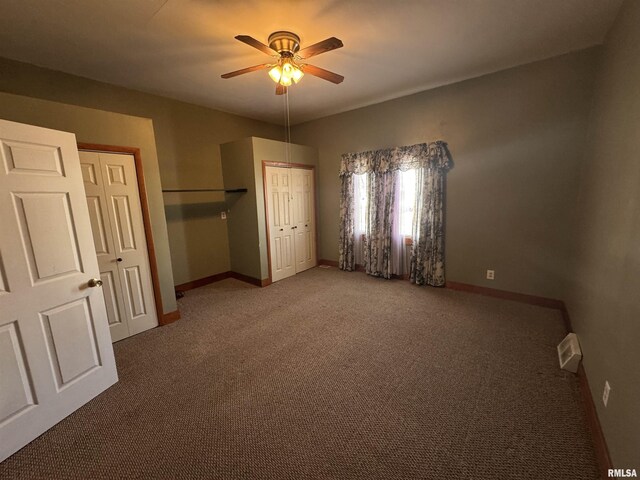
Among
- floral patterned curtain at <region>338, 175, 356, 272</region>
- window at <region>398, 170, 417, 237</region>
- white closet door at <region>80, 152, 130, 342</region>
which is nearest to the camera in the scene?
white closet door at <region>80, 152, 130, 342</region>

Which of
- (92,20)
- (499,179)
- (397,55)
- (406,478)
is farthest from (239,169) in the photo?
(406,478)

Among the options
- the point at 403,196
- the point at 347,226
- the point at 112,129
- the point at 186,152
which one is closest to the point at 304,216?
the point at 347,226

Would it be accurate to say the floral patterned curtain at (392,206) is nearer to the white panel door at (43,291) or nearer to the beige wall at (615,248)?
the beige wall at (615,248)

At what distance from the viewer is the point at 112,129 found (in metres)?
2.54

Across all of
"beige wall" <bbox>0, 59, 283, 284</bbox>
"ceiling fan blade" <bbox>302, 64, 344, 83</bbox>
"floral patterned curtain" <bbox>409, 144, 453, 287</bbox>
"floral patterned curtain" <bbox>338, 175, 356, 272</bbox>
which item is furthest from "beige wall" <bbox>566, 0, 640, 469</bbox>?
"beige wall" <bbox>0, 59, 283, 284</bbox>

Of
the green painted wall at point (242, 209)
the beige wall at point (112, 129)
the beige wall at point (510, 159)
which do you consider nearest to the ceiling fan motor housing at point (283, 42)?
the beige wall at point (112, 129)

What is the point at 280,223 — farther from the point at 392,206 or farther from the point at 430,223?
the point at 430,223

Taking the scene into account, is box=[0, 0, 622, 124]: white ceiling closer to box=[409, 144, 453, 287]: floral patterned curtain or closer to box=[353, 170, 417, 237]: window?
box=[409, 144, 453, 287]: floral patterned curtain

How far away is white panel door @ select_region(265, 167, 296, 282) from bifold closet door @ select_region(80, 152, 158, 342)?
1845 mm

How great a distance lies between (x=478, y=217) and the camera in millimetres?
3525

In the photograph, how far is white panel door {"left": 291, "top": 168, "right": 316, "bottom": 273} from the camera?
15.5ft

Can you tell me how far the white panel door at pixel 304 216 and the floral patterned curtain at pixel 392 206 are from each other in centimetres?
63

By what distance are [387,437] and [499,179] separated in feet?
10.6

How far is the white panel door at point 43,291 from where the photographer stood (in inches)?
60.2
